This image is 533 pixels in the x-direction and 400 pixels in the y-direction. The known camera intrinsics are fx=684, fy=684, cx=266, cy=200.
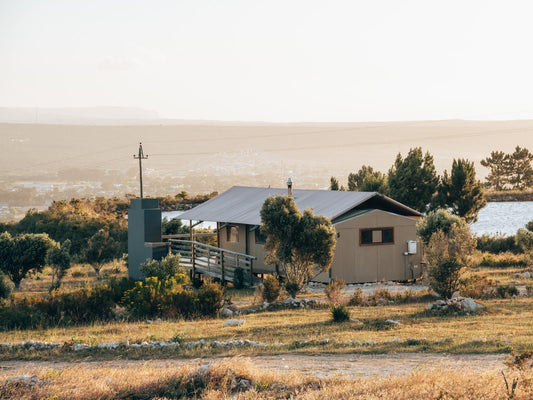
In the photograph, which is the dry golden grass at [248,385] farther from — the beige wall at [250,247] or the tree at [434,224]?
the beige wall at [250,247]

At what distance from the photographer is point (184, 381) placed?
9.57 m

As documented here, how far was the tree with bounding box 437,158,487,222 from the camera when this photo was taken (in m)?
40.0

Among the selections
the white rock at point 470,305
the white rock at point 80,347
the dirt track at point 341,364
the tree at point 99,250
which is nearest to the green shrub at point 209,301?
the white rock at point 80,347

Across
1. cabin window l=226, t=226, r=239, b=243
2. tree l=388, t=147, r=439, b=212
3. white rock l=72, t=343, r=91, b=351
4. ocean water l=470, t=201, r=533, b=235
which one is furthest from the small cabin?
ocean water l=470, t=201, r=533, b=235

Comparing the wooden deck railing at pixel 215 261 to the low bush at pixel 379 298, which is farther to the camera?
the wooden deck railing at pixel 215 261

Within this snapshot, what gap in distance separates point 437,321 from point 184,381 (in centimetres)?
846

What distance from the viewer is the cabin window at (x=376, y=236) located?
25469 mm

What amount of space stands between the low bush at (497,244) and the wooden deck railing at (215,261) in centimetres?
1526

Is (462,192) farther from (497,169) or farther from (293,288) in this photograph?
(497,169)

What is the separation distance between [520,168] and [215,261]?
41.4 metres

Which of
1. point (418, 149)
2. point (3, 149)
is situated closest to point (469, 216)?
point (418, 149)

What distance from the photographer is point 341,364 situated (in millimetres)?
11414

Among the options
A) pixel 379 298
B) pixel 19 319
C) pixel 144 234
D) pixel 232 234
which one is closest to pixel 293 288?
pixel 379 298

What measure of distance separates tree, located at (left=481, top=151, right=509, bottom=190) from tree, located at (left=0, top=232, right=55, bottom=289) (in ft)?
146
